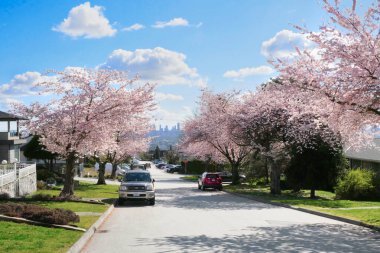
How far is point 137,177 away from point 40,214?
12.0 m

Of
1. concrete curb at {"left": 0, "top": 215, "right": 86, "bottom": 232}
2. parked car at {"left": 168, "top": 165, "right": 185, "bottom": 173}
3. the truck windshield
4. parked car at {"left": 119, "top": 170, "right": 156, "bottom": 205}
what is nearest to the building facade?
the truck windshield

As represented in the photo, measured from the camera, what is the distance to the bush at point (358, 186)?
29.3 meters

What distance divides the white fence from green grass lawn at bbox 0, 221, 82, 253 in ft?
36.5

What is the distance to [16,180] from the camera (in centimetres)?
2627

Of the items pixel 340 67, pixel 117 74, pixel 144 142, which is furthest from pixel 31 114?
pixel 144 142

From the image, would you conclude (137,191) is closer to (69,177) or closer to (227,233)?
(69,177)

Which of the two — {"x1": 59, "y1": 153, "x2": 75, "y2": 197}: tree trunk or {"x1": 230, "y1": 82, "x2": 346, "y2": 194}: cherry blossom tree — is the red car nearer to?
{"x1": 230, "y1": 82, "x2": 346, "y2": 194}: cherry blossom tree

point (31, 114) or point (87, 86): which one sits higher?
point (87, 86)

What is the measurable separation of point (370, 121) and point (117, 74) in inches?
602

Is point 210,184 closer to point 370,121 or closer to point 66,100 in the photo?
point 66,100

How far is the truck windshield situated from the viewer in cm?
2558

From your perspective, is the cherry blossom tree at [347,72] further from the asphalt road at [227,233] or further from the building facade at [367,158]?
the building facade at [367,158]

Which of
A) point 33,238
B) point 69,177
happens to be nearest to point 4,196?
point 69,177

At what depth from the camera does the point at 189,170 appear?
8625cm
